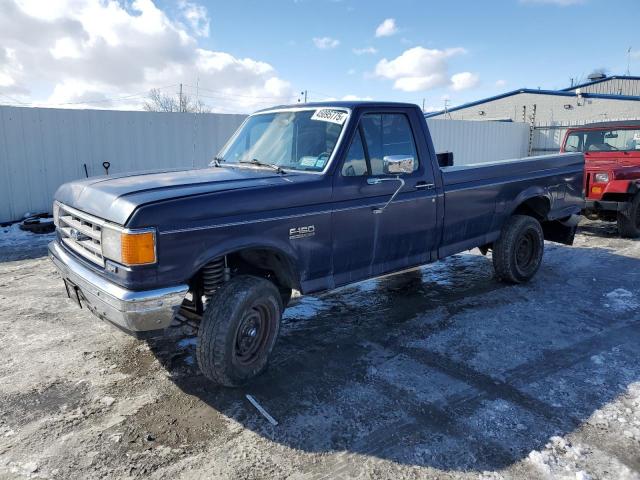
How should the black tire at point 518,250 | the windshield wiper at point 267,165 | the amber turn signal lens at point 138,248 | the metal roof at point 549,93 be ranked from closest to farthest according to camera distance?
the amber turn signal lens at point 138,248, the windshield wiper at point 267,165, the black tire at point 518,250, the metal roof at point 549,93

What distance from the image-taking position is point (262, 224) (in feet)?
10.9

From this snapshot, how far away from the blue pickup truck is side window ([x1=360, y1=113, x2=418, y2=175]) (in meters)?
0.01

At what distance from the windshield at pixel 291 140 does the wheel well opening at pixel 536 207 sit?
10.3 ft

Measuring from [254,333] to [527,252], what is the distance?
404 cm

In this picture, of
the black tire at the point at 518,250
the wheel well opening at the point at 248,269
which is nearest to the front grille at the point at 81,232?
the wheel well opening at the point at 248,269

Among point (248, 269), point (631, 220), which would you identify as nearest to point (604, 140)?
point (631, 220)

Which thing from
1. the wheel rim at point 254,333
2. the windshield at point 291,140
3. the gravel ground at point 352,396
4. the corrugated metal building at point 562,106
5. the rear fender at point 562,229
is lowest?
the gravel ground at point 352,396

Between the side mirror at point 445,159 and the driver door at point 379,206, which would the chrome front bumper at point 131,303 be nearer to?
the driver door at point 379,206

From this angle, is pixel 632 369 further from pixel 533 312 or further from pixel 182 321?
pixel 182 321

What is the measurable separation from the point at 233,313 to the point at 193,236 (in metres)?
0.59

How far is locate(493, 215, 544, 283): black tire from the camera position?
18.6ft

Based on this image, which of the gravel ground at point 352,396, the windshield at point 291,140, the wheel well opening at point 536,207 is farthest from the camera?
the wheel well opening at point 536,207

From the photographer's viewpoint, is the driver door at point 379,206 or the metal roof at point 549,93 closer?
the driver door at point 379,206

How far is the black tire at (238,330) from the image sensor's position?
3201 millimetres
